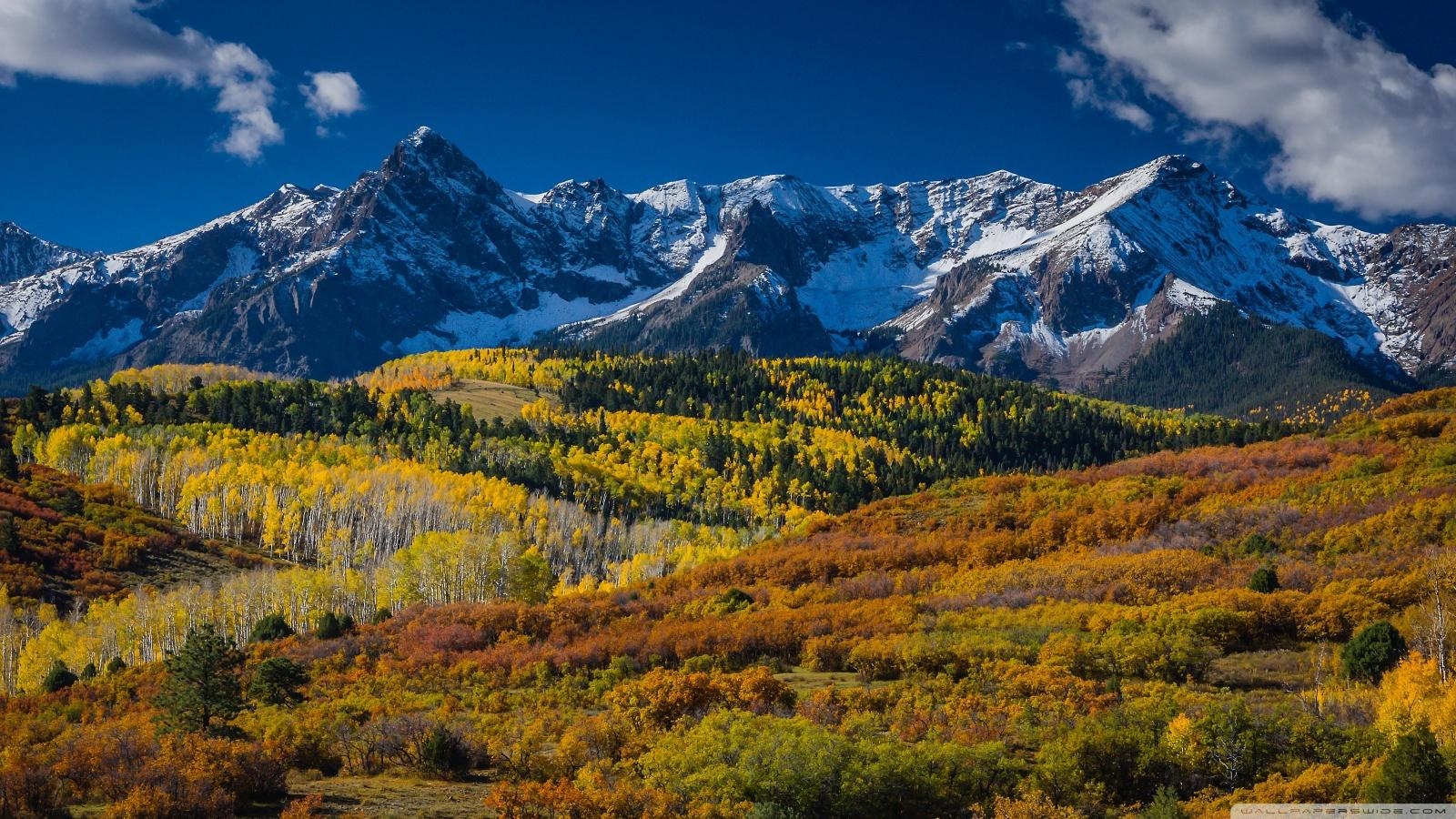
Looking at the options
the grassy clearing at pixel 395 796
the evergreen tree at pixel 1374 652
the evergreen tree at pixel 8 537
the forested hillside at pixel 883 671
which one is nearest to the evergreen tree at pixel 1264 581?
the forested hillside at pixel 883 671

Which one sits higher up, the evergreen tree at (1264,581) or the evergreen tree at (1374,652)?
the evergreen tree at (1264,581)

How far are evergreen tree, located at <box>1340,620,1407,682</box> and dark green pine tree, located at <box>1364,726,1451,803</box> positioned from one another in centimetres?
1304

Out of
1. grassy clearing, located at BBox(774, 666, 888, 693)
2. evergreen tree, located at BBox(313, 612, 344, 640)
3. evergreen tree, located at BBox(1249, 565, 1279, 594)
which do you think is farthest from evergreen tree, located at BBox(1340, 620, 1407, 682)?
evergreen tree, located at BBox(313, 612, 344, 640)

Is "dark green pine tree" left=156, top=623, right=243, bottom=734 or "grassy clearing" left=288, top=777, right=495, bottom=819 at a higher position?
"dark green pine tree" left=156, top=623, right=243, bottom=734

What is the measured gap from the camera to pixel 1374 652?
39094 mm

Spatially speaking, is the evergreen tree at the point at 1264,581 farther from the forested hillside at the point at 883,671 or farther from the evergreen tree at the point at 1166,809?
the evergreen tree at the point at 1166,809

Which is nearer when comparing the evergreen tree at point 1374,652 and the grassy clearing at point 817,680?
the evergreen tree at point 1374,652

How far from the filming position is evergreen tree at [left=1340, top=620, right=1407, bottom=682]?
39.0 metres

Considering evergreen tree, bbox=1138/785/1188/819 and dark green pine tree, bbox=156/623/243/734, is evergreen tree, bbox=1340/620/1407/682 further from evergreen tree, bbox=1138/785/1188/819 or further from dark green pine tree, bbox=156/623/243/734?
dark green pine tree, bbox=156/623/243/734

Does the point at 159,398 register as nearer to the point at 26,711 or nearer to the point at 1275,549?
the point at 26,711

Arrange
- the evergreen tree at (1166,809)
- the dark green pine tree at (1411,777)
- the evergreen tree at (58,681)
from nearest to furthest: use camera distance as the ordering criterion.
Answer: the dark green pine tree at (1411,777), the evergreen tree at (1166,809), the evergreen tree at (58,681)

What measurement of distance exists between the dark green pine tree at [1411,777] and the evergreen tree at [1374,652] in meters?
13.0

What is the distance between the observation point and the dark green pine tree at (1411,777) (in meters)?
26.2

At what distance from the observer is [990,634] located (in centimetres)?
4747
